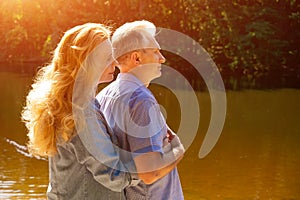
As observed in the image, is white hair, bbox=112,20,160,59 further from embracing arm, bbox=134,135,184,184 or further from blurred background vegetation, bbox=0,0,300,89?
blurred background vegetation, bbox=0,0,300,89

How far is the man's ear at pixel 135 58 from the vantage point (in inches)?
106

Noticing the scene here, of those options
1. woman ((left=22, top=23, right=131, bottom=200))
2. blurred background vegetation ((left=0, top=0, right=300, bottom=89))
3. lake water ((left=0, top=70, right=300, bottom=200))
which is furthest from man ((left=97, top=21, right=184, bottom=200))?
blurred background vegetation ((left=0, top=0, right=300, bottom=89))

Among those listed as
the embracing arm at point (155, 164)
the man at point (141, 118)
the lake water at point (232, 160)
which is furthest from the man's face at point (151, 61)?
the lake water at point (232, 160)

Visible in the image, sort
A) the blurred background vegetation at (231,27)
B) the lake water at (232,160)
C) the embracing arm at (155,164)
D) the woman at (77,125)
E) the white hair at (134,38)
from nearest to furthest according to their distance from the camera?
the woman at (77,125), the embracing arm at (155,164), the white hair at (134,38), the lake water at (232,160), the blurred background vegetation at (231,27)

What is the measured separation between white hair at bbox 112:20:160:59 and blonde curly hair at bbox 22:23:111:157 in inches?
7.7

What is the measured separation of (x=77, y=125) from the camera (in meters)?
2.39

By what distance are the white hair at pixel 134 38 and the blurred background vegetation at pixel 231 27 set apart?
2050cm

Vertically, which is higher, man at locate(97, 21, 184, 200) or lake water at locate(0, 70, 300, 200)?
man at locate(97, 21, 184, 200)

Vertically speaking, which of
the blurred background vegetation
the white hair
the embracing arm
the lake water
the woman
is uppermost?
the white hair

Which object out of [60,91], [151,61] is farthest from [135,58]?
[60,91]

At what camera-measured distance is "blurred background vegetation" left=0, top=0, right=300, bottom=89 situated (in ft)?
86.7

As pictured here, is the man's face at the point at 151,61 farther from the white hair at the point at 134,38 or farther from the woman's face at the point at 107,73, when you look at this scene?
the woman's face at the point at 107,73

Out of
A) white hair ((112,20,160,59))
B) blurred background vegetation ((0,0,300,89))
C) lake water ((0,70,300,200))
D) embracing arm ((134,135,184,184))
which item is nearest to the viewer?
embracing arm ((134,135,184,184))

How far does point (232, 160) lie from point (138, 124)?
771 cm
